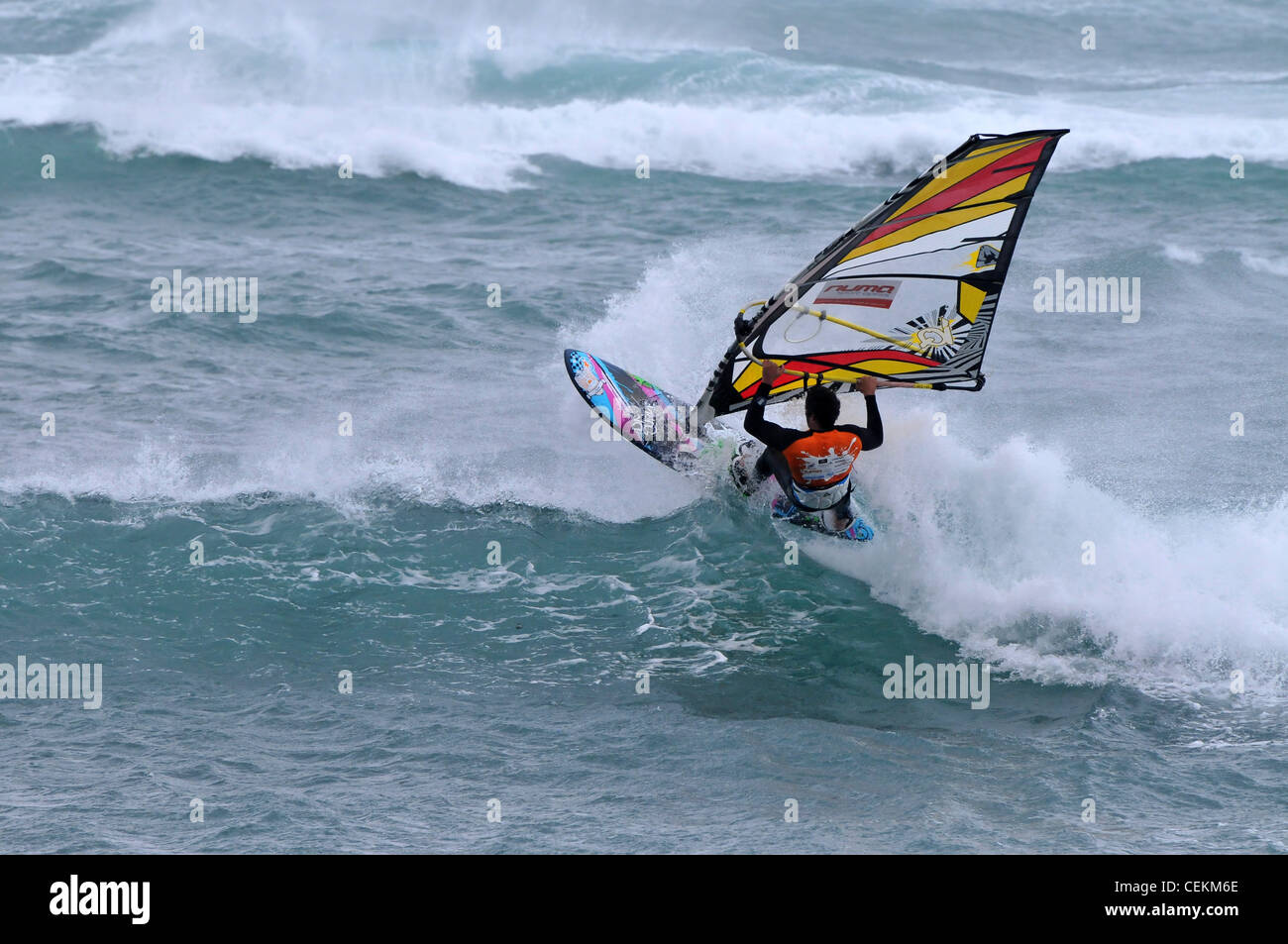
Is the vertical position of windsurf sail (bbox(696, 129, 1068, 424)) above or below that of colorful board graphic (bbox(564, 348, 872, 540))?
above

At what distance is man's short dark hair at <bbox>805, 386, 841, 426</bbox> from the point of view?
27.0 ft

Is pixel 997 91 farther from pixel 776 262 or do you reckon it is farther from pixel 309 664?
pixel 309 664

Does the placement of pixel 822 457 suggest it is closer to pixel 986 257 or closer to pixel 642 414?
pixel 986 257

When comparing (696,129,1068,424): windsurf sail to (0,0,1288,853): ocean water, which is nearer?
(0,0,1288,853): ocean water

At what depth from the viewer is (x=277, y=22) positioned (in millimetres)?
23297

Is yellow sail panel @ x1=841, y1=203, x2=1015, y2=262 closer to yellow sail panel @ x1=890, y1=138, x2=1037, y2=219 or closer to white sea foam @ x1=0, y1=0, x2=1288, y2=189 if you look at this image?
yellow sail panel @ x1=890, y1=138, x2=1037, y2=219

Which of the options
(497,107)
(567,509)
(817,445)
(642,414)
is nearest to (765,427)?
(817,445)

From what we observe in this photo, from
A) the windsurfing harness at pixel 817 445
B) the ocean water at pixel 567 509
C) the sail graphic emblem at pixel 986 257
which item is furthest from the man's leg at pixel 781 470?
the sail graphic emblem at pixel 986 257

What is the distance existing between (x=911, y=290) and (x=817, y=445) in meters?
1.10

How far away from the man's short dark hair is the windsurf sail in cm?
24

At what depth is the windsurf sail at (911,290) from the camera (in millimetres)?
7582

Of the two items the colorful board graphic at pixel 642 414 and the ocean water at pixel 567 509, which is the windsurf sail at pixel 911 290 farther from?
the ocean water at pixel 567 509

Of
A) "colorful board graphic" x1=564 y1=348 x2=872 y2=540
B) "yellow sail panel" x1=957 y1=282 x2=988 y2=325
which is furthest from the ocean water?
"yellow sail panel" x1=957 y1=282 x2=988 y2=325

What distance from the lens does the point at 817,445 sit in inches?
328
